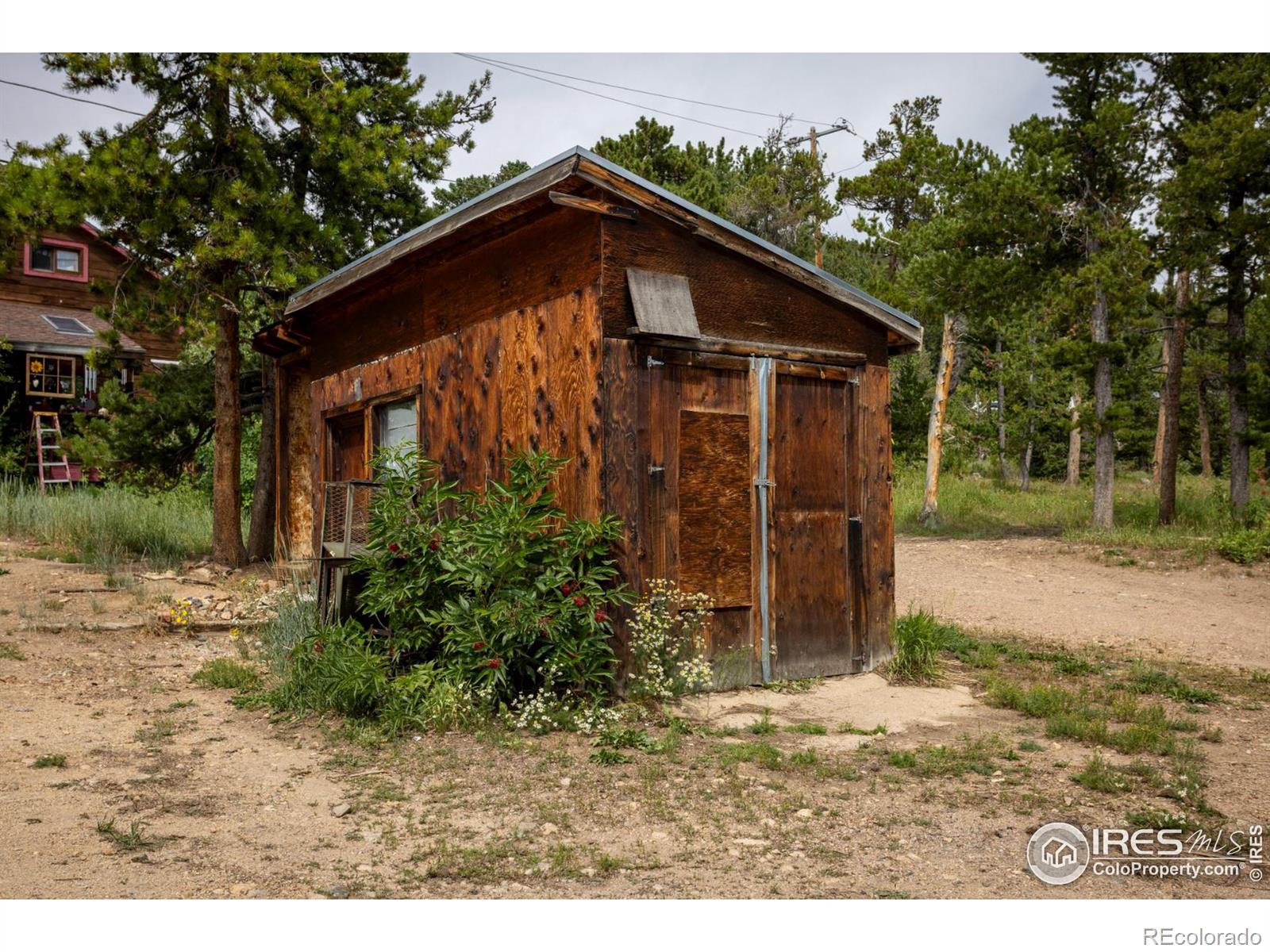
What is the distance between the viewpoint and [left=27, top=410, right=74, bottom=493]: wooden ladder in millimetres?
17998

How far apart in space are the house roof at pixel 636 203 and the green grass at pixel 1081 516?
871 centimetres

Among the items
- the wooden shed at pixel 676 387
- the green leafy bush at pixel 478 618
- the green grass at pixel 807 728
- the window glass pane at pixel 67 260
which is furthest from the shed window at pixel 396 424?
the window glass pane at pixel 67 260

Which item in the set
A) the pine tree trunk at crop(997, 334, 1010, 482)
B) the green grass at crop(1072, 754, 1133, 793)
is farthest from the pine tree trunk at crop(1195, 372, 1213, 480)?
the green grass at crop(1072, 754, 1133, 793)

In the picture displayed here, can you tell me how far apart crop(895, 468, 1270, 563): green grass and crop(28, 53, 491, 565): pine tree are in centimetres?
1203

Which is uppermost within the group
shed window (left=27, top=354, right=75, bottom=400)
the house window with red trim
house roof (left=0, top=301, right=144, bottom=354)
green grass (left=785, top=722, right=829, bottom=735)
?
the house window with red trim

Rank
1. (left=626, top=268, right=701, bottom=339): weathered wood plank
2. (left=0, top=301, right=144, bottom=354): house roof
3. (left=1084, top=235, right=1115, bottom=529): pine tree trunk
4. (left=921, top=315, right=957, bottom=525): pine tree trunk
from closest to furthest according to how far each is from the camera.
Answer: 1. (left=626, top=268, right=701, bottom=339): weathered wood plank
2. (left=1084, top=235, right=1115, bottom=529): pine tree trunk
3. (left=0, top=301, right=144, bottom=354): house roof
4. (left=921, top=315, right=957, bottom=525): pine tree trunk

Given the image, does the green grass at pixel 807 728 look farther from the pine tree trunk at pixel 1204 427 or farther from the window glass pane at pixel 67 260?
the pine tree trunk at pixel 1204 427

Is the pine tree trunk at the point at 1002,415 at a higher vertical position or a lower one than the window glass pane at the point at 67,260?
lower

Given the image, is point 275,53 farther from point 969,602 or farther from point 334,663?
point 969,602

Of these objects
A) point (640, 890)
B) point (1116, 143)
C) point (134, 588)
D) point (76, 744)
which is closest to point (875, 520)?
point (640, 890)

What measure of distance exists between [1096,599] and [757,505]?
6.84 meters

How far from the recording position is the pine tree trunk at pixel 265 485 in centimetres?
1255

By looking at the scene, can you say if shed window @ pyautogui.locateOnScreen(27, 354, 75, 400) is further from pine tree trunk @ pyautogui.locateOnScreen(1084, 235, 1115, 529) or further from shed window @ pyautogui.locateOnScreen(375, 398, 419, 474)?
pine tree trunk @ pyautogui.locateOnScreen(1084, 235, 1115, 529)

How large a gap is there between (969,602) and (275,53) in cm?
1038
